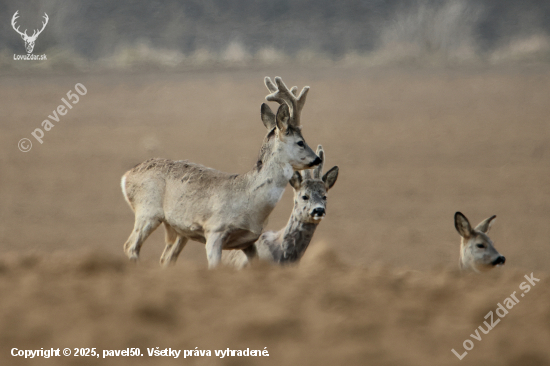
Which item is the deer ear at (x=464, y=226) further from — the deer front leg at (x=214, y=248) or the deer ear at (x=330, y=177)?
the deer front leg at (x=214, y=248)

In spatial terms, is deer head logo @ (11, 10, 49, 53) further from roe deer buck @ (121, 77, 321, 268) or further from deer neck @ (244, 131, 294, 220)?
deer neck @ (244, 131, 294, 220)

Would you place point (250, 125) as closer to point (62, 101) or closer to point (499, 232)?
point (62, 101)

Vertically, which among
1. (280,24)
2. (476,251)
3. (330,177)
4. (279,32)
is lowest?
(476,251)

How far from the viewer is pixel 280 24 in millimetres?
35688

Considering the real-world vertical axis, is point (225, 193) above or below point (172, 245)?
below

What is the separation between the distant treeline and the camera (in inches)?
1293

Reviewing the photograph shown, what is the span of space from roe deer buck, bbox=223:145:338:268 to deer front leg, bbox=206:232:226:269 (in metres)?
0.74

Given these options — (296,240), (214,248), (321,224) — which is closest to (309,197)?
(296,240)

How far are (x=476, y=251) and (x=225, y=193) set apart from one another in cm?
304

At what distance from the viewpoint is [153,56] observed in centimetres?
3192

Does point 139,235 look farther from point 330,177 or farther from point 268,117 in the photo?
point 330,177

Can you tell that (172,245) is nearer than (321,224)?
Yes

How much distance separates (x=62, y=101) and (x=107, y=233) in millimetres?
9842

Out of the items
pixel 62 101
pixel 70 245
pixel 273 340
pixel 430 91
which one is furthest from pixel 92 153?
pixel 273 340
